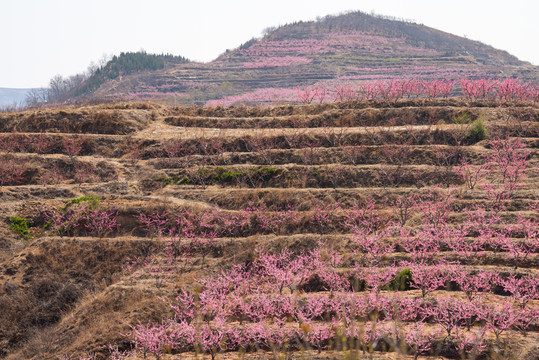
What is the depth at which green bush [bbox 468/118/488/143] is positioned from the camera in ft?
80.5

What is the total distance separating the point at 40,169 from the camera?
81.4 feet

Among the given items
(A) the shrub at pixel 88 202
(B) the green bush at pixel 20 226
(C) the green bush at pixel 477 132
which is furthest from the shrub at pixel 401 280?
(B) the green bush at pixel 20 226

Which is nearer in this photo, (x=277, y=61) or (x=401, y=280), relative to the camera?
(x=401, y=280)

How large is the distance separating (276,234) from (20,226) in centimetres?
1293

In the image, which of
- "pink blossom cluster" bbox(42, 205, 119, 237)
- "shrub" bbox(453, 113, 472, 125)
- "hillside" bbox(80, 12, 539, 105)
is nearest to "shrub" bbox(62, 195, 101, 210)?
"pink blossom cluster" bbox(42, 205, 119, 237)

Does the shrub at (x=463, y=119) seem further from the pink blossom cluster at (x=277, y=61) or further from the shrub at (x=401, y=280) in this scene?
the pink blossom cluster at (x=277, y=61)

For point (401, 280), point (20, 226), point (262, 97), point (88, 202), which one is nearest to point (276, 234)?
point (401, 280)

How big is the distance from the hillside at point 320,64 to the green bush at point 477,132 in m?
56.1

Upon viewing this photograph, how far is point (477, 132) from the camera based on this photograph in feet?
80.5

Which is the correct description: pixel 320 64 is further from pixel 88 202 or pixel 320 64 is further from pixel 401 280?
pixel 401 280

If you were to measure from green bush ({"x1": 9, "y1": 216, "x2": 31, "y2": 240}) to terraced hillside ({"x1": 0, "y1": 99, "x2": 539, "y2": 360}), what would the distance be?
5.0 inches

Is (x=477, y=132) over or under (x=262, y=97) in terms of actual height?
under

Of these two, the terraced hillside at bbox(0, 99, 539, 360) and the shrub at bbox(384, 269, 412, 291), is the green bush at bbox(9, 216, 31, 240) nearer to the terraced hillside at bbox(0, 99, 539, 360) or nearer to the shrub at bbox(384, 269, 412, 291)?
the terraced hillside at bbox(0, 99, 539, 360)

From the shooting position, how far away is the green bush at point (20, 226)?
61.0 feet
